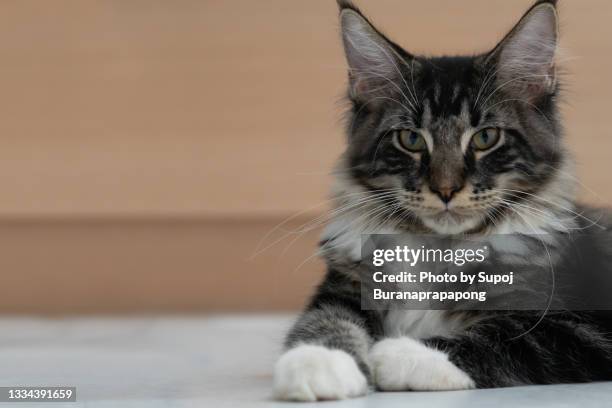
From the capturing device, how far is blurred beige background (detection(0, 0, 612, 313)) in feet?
12.1

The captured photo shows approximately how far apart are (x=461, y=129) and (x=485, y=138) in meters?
0.06

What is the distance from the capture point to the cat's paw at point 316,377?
157cm

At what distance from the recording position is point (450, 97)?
1.92 meters

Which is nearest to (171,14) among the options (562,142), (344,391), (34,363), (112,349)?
(112,349)

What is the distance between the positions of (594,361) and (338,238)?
2.04 ft

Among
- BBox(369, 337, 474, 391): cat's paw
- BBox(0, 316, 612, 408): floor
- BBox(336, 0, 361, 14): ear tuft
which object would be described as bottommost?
BBox(0, 316, 612, 408): floor

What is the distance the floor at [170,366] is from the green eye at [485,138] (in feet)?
1.64

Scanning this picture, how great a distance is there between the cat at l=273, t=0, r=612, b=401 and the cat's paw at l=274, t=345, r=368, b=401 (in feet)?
0.05

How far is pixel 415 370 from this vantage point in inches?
66.3

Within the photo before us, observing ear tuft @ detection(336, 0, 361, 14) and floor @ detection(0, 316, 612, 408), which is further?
ear tuft @ detection(336, 0, 361, 14)

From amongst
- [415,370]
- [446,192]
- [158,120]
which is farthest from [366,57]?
[158,120]

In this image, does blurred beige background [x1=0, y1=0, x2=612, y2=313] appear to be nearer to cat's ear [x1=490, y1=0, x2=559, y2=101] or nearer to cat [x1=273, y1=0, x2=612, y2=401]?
cat [x1=273, y1=0, x2=612, y2=401]

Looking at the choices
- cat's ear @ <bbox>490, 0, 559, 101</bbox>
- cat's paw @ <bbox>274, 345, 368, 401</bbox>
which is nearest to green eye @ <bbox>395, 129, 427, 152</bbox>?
cat's ear @ <bbox>490, 0, 559, 101</bbox>

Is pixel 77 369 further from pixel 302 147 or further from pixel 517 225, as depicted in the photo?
pixel 302 147
